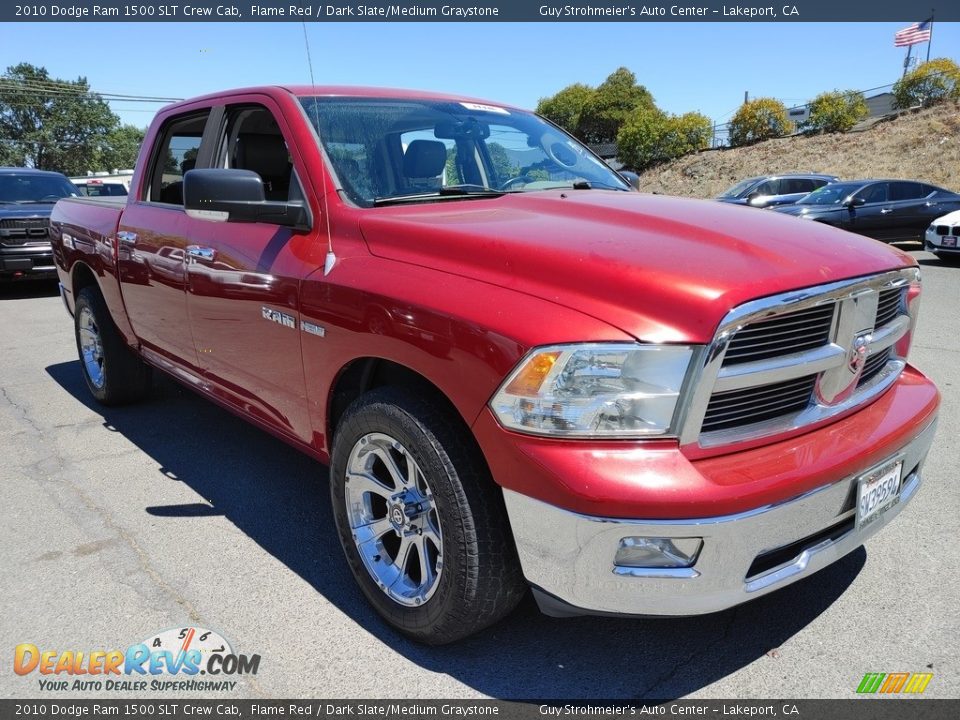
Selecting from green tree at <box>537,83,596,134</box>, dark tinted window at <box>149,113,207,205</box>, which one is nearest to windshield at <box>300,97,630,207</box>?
dark tinted window at <box>149,113,207,205</box>

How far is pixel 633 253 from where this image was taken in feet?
7.09

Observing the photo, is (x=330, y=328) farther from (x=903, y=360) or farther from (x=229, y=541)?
(x=903, y=360)

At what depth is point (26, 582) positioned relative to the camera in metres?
2.97

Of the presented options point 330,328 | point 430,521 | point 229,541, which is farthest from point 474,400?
point 229,541

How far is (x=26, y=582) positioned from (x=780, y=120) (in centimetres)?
3750

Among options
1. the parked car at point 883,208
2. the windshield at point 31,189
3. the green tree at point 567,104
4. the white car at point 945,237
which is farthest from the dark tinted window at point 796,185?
the green tree at point 567,104

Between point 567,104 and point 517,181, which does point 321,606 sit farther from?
point 567,104

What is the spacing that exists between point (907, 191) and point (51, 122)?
7617 cm

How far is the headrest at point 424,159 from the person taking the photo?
122 inches

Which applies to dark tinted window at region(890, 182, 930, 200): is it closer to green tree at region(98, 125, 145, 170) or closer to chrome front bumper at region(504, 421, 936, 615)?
chrome front bumper at region(504, 421, 936, 615)

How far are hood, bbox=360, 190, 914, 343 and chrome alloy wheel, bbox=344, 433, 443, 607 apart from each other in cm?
69

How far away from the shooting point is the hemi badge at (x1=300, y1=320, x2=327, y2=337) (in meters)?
2.65

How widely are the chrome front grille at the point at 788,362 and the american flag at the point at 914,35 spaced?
37.3 meters

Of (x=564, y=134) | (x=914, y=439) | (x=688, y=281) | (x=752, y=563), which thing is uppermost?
(x=564, y=134)
